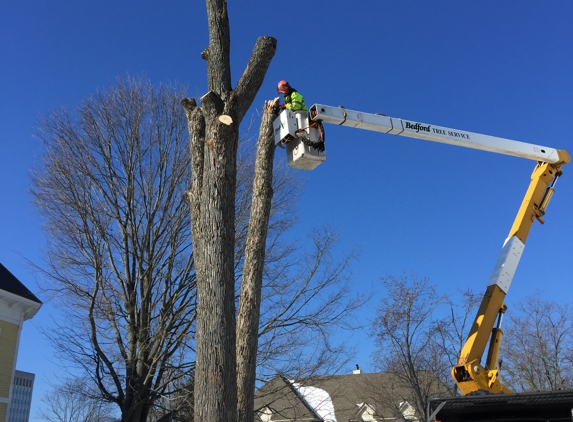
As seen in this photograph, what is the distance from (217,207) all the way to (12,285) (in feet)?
58.8

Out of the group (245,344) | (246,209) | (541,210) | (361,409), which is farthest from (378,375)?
(245,344)

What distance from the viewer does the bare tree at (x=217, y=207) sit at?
4.98 metres

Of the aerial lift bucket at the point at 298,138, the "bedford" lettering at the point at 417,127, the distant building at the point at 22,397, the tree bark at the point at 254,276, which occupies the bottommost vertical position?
the tree bark at the point at 254,276

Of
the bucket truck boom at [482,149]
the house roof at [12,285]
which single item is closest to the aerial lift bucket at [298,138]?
the bucket truck boom at [482,149]

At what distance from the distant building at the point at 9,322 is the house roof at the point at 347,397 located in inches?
363

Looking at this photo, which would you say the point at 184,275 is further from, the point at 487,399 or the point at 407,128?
the point at 487,399

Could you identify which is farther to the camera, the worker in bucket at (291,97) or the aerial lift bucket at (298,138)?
the worker in bucket at (291,97)

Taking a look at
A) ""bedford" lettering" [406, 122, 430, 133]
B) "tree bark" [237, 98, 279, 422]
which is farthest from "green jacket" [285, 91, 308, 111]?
""bedford" lettering" [406, 122, 430, 133]

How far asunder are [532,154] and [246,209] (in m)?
6.66

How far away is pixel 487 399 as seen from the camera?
5023 mm

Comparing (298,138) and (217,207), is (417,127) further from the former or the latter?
(217,207)

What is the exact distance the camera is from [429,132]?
8273 millimetres

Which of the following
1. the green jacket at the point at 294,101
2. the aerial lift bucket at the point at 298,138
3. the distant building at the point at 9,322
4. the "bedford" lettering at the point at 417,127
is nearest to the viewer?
the aerial lift bucket at the point at 298,138

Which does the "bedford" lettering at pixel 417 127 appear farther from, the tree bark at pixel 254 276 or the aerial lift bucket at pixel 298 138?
the tree bark at pixel 254 276
